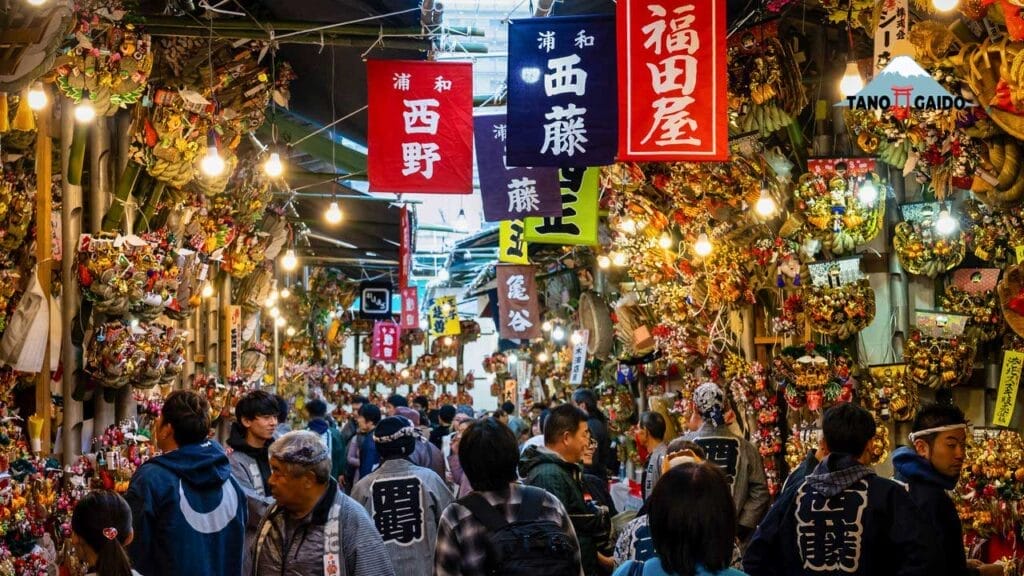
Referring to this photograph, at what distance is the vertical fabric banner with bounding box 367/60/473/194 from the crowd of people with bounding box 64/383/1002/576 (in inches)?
174

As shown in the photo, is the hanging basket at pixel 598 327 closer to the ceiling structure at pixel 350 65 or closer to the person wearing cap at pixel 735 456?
the ceiling structure at pixel 350 65

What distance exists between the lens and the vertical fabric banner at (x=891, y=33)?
7391 millimetres

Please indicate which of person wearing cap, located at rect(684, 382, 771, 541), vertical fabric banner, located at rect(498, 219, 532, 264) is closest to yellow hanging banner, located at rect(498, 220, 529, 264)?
vertical fabric banner, located at rect(498, 219, 532, 264)

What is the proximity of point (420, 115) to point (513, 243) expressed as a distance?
6.81 meters

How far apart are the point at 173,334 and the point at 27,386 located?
1758mm

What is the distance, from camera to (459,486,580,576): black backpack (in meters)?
5.00

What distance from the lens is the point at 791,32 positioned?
10875 millimetres

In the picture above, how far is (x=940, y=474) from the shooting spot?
6.29 meters

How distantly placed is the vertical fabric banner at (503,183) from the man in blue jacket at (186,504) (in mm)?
6617

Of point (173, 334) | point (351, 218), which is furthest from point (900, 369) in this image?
point (351, 218)

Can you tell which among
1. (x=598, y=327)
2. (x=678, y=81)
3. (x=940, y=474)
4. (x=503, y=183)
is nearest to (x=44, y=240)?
(x=678, y=81)

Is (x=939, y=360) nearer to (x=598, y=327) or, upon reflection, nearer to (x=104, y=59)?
(x=104, y=59)

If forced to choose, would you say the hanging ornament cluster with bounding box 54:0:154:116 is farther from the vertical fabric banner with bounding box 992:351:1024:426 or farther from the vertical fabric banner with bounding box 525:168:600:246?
the vertical fabric banner with bounding box 992:351:1024:426

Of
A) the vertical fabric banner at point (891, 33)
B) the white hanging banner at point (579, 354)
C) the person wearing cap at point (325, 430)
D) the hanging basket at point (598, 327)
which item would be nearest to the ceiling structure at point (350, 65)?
the hanging basket at point (598, 327)
